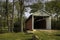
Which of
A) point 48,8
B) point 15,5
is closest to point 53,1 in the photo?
point 48,8

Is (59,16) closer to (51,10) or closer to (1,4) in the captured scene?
(51,10)

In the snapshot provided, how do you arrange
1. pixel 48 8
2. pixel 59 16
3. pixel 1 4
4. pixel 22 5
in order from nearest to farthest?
pixel 22 5 < pixel 1 4 < pixel 48 8 < pixel 59 16

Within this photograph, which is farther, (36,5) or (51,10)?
(51,10)

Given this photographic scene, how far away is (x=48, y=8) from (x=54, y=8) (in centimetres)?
163

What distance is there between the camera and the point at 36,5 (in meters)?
35.2

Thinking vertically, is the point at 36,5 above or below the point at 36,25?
above

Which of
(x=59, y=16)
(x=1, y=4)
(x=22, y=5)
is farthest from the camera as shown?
(x=59, y=16)

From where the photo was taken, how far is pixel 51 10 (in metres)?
45.6

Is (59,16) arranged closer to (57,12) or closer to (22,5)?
(57,12)

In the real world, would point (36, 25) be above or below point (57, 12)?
below

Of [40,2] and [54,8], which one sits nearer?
[40,2]

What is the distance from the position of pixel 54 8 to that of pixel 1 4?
45.8 ft

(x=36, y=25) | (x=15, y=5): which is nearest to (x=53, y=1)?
(x=36, y=25)

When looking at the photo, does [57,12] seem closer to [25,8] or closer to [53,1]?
[53,1]
